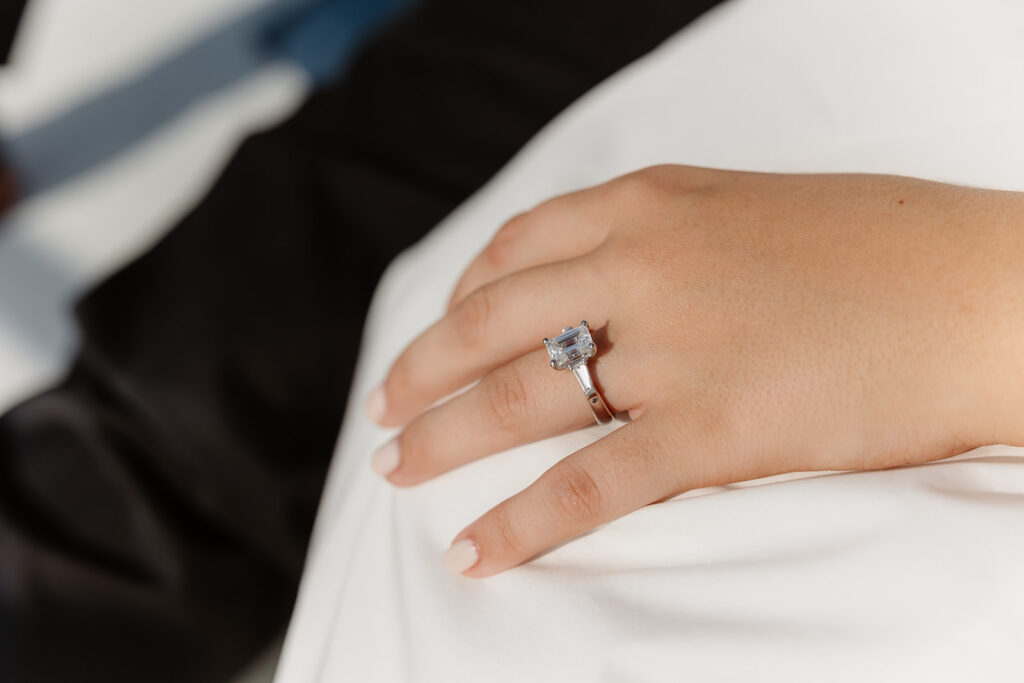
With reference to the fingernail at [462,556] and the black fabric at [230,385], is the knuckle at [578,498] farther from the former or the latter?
the black fabric at [230,385]

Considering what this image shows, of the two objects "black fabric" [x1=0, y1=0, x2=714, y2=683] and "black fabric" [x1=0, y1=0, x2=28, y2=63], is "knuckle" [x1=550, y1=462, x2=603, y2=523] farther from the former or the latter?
"black fabric" [x1=0, y1=0, x2=28, y2=63]

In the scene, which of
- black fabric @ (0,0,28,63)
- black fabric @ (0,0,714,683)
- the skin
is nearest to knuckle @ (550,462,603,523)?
the skin

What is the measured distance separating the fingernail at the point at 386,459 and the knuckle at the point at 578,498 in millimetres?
149

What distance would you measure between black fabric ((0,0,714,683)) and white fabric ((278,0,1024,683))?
92 mm

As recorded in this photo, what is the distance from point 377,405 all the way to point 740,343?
31 centimetres

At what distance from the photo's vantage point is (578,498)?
0.56 metres

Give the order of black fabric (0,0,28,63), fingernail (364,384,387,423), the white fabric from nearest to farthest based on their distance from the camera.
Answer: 1. the white fabric
2. fingernail (364,384,387,423)
3. black fabric (0,0,28,63)

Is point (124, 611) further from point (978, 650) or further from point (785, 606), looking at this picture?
point (978, 650)

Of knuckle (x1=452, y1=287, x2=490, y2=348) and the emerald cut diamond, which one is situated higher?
knuckle (x1=452, y1=287, x2=490, y2=348)

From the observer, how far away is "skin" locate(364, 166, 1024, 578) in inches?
21.5

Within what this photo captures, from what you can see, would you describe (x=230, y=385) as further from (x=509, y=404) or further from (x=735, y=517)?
(x=735, y=517)

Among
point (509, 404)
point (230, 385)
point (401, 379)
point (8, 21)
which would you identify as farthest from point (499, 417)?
point (8, 21)

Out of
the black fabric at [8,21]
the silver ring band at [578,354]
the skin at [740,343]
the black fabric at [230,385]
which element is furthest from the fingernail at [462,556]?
the black fabric at [8,21]

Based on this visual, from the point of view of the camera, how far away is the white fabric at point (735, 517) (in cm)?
48
